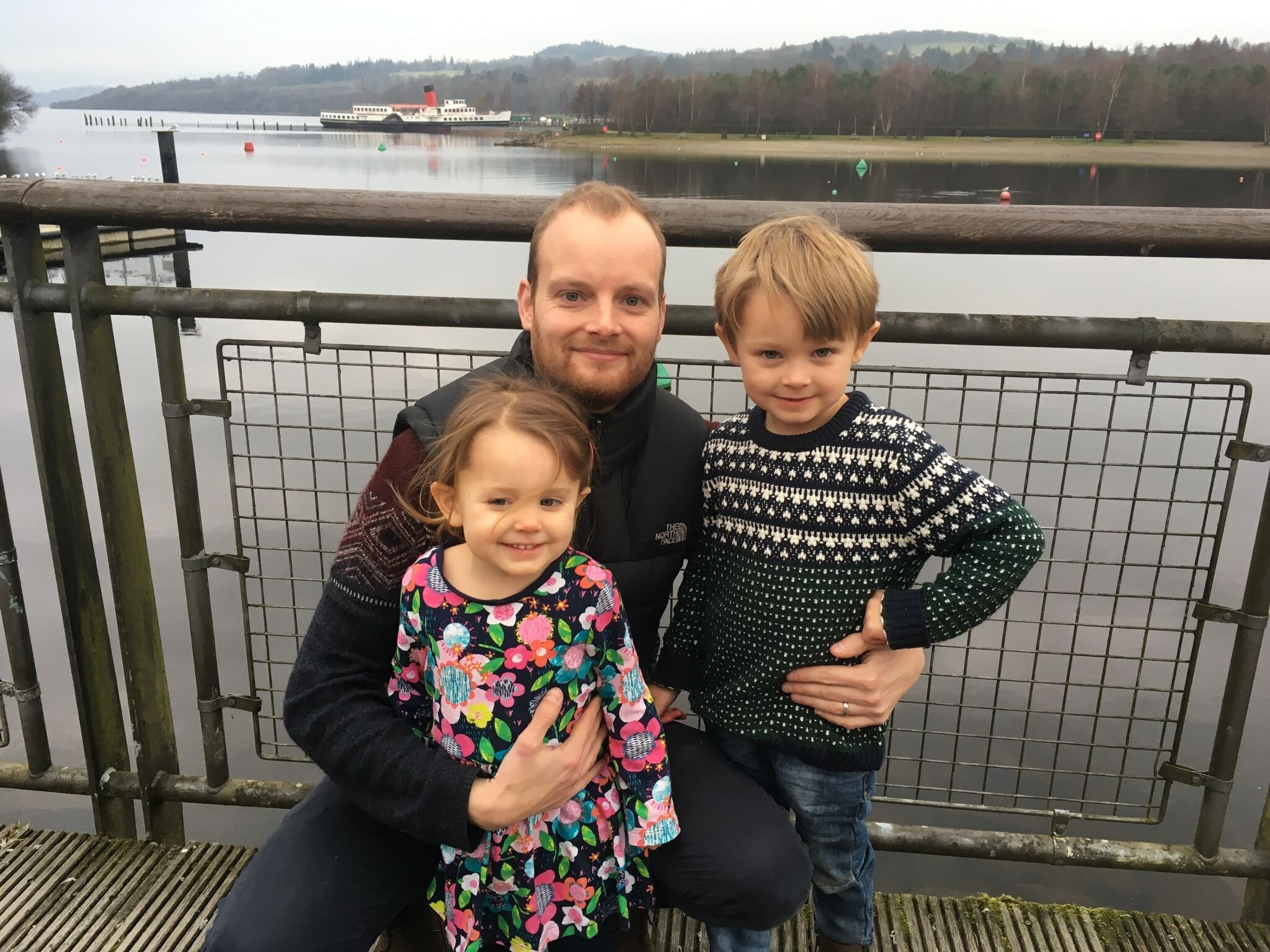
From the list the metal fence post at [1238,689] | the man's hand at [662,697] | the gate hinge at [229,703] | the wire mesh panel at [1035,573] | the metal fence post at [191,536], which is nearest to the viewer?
the man's hand at [662,697]

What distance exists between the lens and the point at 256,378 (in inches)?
281

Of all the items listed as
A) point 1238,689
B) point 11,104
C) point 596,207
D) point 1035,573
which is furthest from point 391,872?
point 11,104

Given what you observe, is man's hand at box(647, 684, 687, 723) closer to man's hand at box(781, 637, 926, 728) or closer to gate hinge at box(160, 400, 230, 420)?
man's hand at box(781, 637, 926, 728)

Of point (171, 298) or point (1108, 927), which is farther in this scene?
point (1108, 927)

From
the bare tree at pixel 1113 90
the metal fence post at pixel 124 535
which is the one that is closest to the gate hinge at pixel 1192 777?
the metal fence post at pixel 124 535

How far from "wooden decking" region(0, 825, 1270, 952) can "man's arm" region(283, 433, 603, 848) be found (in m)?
0.88

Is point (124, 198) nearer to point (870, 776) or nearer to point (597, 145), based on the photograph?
point (870, 776)

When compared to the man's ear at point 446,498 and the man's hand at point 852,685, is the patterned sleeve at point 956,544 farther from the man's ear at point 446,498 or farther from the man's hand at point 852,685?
the man's ear at point 446,498

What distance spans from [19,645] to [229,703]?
564 millimetres

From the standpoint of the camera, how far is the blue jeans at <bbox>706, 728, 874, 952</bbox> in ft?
5.57

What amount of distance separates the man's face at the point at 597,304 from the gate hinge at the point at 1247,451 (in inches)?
50.3

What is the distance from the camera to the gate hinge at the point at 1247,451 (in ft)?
6.10

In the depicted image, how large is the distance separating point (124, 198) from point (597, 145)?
75.0 metres

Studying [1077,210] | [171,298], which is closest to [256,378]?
[171,298]
